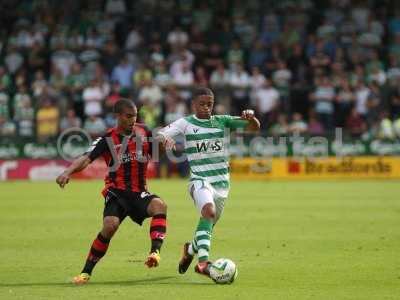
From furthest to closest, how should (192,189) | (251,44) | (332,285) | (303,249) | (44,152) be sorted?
1. (251,44)
2. (44,152)
3. (303,249)
4. (192,189)
5. (332,285)

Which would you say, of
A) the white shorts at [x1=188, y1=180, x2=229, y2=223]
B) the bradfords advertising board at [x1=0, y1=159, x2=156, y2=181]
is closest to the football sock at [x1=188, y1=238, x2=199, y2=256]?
the white shorts at [x1=188, y1=180, x2=229, y2=223]

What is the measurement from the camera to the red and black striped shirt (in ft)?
33.0

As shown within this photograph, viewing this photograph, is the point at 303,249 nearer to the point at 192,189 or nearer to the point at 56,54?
the point at 192,189

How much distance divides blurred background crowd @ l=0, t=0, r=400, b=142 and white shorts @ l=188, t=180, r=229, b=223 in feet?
54.2

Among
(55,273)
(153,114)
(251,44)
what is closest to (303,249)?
(55,273)

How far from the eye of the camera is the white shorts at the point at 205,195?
9.73 metres

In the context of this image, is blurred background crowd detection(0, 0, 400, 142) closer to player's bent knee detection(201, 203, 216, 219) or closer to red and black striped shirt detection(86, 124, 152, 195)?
red and black striped shirt detection(86, 124, 152, 195)

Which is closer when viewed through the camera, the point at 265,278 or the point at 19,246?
the point at 265,278

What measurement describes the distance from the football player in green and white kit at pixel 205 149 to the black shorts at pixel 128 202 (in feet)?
1.70

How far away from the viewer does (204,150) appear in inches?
398

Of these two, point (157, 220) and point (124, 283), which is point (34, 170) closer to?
point (157, 220)

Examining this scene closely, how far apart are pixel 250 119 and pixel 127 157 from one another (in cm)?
138

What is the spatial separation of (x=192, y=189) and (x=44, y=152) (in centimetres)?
1818

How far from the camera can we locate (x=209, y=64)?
28766mm
